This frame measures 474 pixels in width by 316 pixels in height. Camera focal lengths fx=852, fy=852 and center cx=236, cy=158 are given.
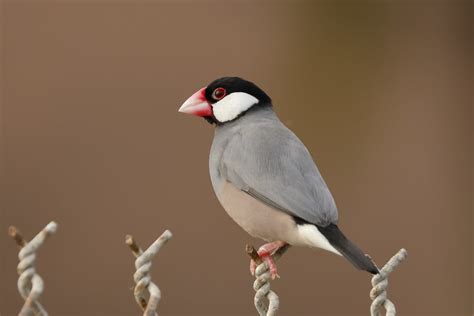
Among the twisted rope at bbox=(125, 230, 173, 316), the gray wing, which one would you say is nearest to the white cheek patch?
the gray wing

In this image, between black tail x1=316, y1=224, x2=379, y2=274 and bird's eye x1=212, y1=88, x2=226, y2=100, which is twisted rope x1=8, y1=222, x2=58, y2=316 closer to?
black tail x1=316, y1=224, x2=379, y2=274

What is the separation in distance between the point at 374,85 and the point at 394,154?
0.36 meters

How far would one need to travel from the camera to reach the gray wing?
1780 millimetres

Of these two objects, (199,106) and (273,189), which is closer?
(273,189)

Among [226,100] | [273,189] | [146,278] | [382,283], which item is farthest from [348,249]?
[226,100]

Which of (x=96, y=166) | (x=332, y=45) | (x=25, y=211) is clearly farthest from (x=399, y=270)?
(x=25, y=211)

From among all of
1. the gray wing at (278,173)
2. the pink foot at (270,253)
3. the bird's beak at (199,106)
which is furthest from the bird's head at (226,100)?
the pink foot at (270,253)

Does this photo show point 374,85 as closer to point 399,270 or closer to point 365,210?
point 365,210

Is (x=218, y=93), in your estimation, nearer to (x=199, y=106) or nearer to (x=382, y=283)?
(x=199, y=106)

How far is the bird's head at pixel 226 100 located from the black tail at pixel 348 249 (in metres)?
0.47

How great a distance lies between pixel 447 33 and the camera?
4.48 m

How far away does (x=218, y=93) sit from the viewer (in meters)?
2.11

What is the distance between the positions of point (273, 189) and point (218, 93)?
384 millimetres

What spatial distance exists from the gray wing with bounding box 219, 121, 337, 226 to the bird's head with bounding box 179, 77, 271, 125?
0.46ft
